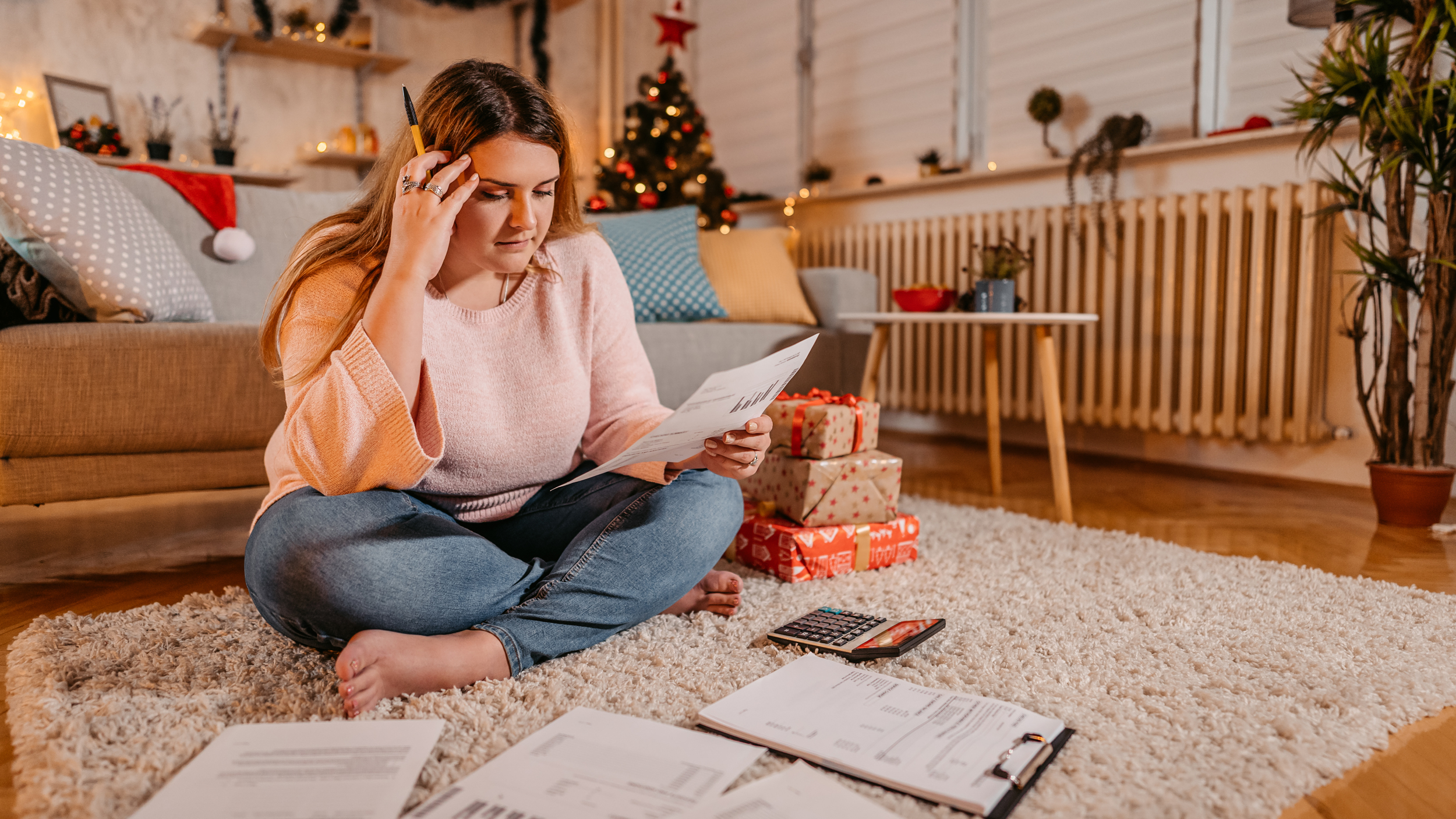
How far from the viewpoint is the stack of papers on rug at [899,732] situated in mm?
738

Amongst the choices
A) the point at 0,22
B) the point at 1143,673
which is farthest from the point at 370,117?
the point at 1143,673

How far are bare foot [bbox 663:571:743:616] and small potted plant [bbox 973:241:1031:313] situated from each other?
3.65ft

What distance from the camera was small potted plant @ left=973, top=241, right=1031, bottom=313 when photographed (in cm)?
207

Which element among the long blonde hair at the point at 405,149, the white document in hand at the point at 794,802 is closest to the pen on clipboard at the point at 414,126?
the long blonde hair at the point at 405,149

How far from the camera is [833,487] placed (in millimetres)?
1525

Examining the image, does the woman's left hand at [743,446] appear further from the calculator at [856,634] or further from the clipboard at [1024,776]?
the clipboard at [1024,776]

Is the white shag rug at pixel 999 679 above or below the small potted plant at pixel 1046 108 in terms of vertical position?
below

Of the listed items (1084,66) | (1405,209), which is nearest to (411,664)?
(1405,209)

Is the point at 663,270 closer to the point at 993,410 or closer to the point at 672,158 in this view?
the point at 993,410

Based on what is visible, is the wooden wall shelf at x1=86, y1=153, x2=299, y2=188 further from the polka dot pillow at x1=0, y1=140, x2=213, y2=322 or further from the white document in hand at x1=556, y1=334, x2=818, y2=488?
the white document in hand at x1=556, y1=334, x2=818, y2=488

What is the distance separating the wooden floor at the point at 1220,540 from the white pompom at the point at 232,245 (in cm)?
59

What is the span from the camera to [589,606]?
104 cm

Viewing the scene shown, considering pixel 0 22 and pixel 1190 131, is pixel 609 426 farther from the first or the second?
pixel 0 22

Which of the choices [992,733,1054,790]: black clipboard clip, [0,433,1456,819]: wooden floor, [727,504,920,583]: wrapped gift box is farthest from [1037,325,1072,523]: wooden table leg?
[992,733,1054,790]: black clipboard clip
